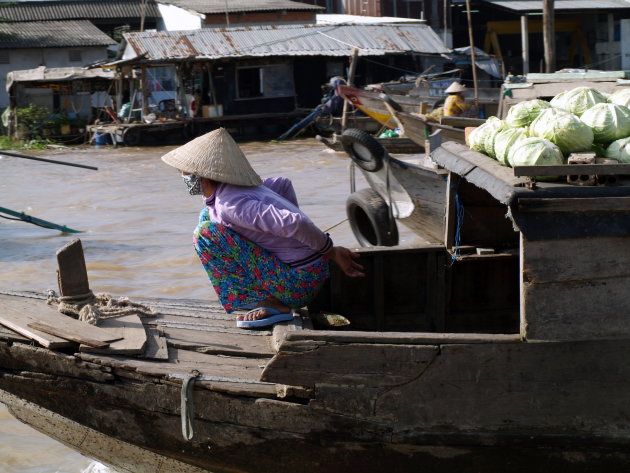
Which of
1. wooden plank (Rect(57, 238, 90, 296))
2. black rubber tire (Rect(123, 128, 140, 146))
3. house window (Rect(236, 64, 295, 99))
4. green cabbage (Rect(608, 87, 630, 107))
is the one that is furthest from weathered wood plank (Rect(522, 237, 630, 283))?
house window (Rect(236, 64, 295, 99))

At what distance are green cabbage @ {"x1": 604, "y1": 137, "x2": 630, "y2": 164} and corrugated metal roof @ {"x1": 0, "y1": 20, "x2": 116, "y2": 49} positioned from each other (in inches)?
957

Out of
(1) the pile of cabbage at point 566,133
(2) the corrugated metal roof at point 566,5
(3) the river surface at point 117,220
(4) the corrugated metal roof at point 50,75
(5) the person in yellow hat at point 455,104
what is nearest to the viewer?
(1) the pile of cabbage at point 566,133

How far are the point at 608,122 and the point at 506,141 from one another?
314 mm

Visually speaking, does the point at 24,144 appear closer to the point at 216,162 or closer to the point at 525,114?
the point at 216,162

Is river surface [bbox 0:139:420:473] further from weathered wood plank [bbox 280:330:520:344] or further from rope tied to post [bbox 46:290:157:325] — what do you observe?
weathered wood plank [bbox 280:330:520:344]

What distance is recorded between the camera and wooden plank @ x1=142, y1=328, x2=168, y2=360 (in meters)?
3.06

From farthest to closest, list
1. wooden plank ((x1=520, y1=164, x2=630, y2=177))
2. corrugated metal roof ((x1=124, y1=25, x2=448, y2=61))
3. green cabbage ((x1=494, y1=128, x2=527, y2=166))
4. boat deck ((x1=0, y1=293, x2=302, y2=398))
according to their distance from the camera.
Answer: corrugated metal roof ((x1=124, y1=25, x2=448, y2=61))
boat deck ((x1=0, y1=293, x2=302, y2=398))
green cabbage ((x1=494, y1=128, x2=527, y2=166))
wooden plank ((x1=520, y1=164, x2=630, y2=177))

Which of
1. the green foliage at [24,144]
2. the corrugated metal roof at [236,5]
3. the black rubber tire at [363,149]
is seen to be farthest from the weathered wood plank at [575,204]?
the corrugated metal roof at [236,5]

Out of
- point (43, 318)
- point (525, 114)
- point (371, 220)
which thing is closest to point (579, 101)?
point (525, 114)

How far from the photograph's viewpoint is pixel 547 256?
2.53 metres

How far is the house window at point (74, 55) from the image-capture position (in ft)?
83.9

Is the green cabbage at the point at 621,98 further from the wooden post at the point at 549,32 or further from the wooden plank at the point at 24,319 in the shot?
the wooden post at the point at 549,32

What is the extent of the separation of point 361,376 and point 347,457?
0.30 metres

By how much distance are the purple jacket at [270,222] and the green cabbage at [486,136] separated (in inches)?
25.2
